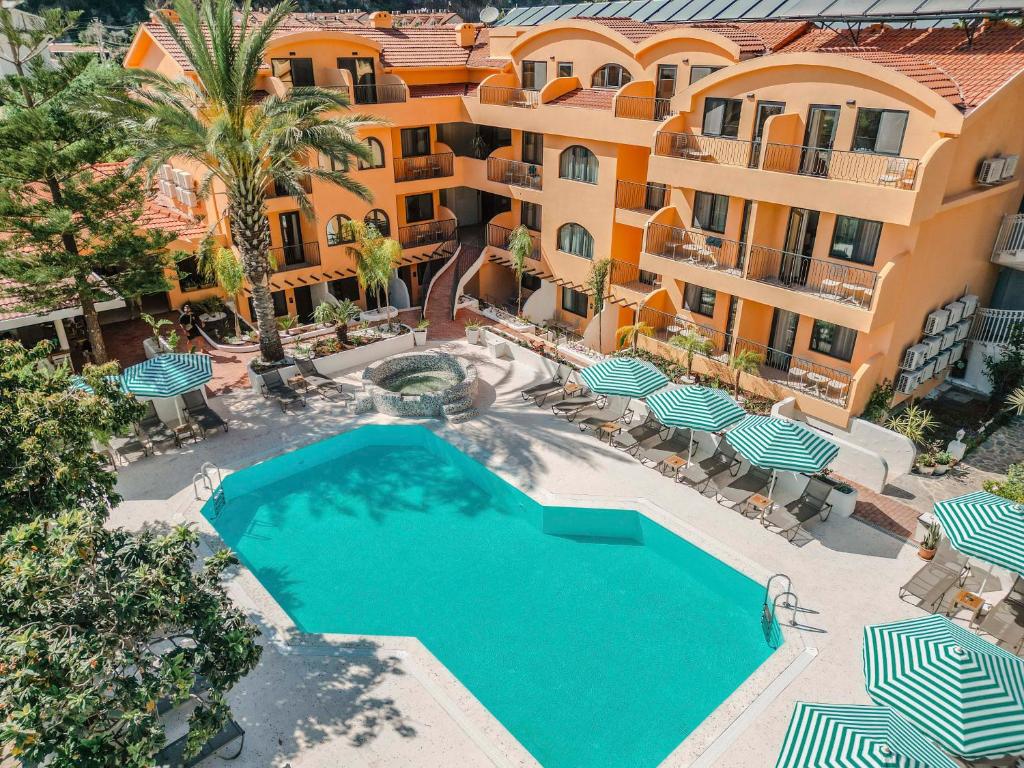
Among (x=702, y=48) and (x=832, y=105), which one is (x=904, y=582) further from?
(x=702, y=48)

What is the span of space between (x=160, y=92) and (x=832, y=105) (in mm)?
21795

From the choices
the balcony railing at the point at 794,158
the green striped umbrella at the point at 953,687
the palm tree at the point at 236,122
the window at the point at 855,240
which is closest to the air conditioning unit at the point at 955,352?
the window at the point at 855,240

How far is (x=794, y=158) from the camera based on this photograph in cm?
2156

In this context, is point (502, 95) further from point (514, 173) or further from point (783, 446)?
point (783, 446)

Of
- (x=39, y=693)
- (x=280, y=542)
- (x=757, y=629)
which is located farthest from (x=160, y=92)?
(x=757, y=629)

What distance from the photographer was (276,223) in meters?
30.2

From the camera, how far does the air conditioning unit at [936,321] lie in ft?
75.3

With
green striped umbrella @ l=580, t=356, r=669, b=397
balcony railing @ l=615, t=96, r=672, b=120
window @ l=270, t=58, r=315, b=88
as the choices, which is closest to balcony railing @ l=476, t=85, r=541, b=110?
balcony railing @ l=615, t=96, r=672, b=120

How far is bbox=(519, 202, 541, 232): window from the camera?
32.8 m

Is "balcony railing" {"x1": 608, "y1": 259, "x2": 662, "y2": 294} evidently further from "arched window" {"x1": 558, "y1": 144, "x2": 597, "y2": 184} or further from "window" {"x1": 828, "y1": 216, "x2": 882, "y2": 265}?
"window" {"x1": 828, "y1": 216, "x2": 882, "y2": 265}

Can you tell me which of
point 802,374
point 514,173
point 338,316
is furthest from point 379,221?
point 802,374

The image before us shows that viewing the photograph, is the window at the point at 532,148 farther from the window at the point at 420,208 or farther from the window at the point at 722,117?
the window at the point at 722,117

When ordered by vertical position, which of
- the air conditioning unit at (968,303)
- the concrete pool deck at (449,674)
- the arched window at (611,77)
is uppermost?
the arched window at (611,77)

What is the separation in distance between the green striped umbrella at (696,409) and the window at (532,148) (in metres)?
15.6
